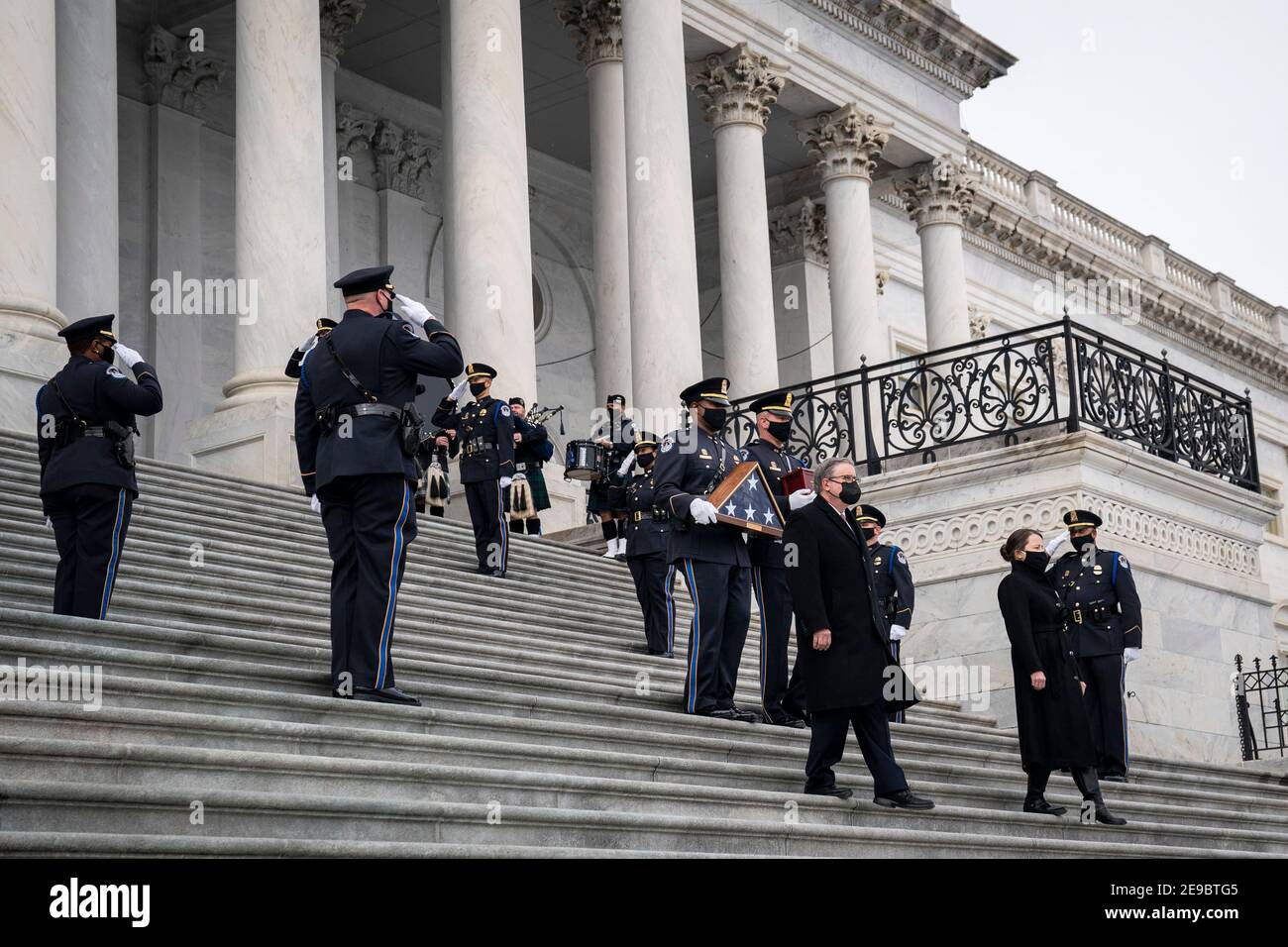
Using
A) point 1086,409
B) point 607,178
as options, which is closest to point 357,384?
point 1086,409

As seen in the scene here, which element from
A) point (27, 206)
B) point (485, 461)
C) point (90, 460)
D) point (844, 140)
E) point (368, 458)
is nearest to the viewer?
point (368, 458)

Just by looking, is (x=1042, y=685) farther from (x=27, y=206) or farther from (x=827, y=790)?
(x=27, y=206)

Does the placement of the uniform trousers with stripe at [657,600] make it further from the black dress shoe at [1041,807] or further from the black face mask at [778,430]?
the black dress shoe at [1041,807]

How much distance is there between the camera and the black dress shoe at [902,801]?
802 centimetres

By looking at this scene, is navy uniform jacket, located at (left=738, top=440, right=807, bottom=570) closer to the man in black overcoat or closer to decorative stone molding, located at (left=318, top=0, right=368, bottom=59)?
the man in black overcoat

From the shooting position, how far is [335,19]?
71.6 ft

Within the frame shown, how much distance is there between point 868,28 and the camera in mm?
26938

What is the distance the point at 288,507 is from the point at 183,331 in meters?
10.0

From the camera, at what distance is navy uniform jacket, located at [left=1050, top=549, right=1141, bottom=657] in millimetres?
12281

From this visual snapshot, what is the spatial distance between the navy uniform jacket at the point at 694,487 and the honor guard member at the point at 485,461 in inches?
133

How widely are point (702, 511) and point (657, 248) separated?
1090cm

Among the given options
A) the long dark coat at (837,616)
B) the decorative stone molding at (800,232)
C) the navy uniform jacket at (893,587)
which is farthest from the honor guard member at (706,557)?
the decorative stone molding at (800,232)

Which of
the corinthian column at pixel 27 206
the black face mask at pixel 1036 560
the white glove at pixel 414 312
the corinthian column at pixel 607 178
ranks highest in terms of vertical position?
the corinthian column at pixel 607 178

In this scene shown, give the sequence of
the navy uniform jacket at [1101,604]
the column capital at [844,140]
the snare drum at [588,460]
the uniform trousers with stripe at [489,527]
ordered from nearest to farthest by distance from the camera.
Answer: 1. the navy uniform jacket at [1101,604]
2. the uniform trousers with stripe at [489,527]
3. the snare drum at [588,460]
4. the column capital at [844,140]
